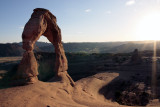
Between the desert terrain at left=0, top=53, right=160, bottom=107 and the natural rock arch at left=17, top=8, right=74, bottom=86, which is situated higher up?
the natural rock arch at left=17, top=8, right=74, bottom=86

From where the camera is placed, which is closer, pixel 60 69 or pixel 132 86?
pixel 60 69

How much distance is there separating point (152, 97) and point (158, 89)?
7.40 feet

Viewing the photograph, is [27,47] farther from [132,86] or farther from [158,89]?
[158,89]

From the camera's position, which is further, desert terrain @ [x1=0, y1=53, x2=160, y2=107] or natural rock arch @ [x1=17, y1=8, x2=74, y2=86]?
natural rock arch @ [x1=17, y1=8, x2=74, y2=86]

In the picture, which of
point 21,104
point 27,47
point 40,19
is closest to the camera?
point 21,104

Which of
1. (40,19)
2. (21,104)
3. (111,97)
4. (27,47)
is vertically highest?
(40,19)

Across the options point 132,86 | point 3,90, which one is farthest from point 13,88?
point 132,86

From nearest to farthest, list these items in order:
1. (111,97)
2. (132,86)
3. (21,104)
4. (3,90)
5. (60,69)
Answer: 1. (21,104)
2. (3,90)
3. (60,69)
4. (111,97)
5. (132,86)

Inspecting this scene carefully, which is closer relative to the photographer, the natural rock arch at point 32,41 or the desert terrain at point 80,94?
the desert terrain at point 80,94

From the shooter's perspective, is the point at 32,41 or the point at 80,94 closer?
the point at 32,41

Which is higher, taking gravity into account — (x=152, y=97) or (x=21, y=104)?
(x=21, y=104)

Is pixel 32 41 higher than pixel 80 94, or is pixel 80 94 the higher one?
pixel 32 41

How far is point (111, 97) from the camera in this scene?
490 inches

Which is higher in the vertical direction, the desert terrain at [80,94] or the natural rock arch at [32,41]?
the natural rock arch at [32,41]
